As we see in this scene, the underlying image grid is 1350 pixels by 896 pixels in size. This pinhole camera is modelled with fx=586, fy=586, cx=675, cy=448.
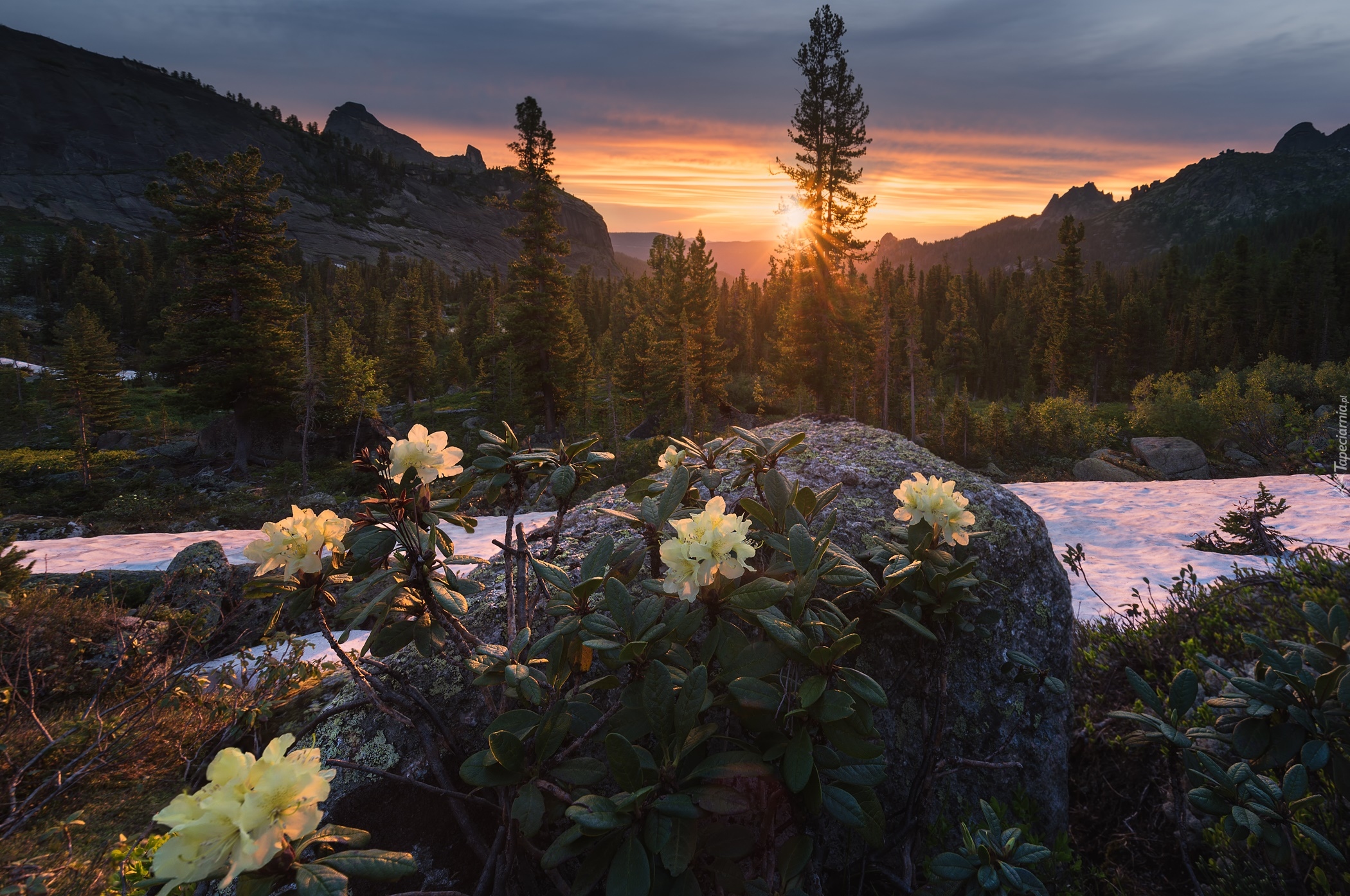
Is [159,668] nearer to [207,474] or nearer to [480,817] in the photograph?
[480,817]

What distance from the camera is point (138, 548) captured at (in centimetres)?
990

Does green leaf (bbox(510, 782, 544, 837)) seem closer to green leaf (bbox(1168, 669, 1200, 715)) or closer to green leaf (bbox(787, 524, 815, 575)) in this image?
green leaf (bbox(787, 524, 815, 575))

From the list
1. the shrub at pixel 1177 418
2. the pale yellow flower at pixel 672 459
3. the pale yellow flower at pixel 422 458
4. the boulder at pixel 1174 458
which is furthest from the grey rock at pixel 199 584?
the shrub at pixel 1177 418

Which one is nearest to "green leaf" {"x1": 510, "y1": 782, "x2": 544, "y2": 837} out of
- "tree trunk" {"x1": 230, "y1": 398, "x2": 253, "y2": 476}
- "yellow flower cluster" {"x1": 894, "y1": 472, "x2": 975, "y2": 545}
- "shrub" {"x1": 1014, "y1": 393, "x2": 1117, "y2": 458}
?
"yellow flower cluster" {"x1": 894, "y1": 472, "x2": 975, "y2": 545}

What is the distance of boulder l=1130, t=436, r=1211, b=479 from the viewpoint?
2506 centimetres

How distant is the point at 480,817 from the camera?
2088 millimetres

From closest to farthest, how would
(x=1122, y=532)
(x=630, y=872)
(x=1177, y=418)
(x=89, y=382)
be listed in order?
(x=630, y=872), (x=1122, y=532), (x=1177, y=418), (x=89, y=382)

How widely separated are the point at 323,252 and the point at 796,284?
136968 mm

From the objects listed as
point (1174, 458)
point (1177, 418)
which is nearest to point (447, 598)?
point (1174, 458)

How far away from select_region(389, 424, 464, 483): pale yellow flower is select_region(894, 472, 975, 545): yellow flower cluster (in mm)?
1689

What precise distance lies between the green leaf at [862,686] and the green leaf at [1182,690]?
119 cm

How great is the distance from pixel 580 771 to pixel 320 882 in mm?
641

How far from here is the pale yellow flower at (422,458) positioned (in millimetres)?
1921

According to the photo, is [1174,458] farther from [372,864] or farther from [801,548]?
[372,864]
